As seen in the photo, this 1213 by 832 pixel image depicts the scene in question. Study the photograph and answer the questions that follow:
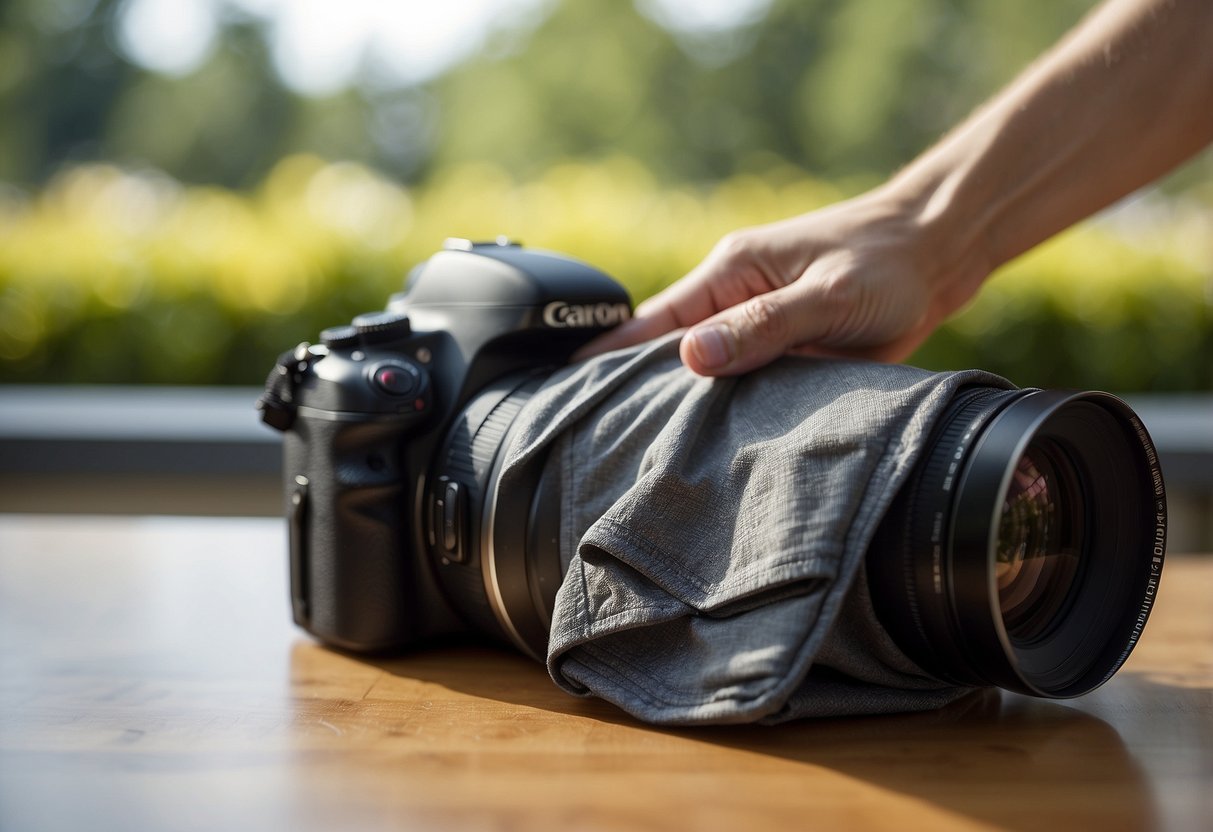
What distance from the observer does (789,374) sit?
719 millimetres

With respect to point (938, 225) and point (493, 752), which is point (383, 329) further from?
point (938, 225)

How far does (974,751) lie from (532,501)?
0.28 metres

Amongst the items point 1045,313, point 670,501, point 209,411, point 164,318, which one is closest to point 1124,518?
point 670,501

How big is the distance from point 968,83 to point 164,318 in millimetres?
7030

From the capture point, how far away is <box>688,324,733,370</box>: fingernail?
70 cm

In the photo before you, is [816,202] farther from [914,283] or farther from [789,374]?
[789,374]

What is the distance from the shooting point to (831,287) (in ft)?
2.67

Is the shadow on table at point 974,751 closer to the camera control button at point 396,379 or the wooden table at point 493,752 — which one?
the wooden table at point 493,752

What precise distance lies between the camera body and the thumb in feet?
0.41

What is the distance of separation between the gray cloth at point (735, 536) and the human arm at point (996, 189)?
15 cm

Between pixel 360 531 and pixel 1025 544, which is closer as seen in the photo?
pixel 1025 544

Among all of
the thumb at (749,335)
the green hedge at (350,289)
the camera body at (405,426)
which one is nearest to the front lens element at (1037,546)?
the thumb at (749,335)

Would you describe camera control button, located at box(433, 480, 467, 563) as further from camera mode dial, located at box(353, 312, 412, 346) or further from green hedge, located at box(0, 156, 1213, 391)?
green hedge, located at box(0, 156, 1213, 391)

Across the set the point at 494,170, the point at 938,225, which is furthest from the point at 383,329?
the point at 494,170
